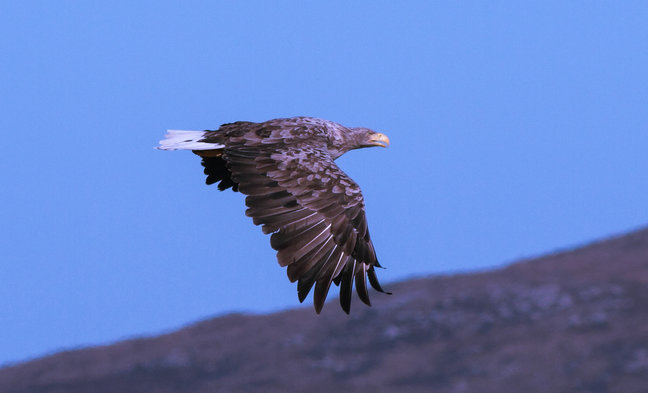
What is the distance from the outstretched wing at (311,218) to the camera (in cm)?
966

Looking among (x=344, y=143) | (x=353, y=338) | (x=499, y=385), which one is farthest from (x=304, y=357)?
(x=344, y=143)

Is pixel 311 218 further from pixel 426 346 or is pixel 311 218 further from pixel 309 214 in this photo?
pixel 426 346

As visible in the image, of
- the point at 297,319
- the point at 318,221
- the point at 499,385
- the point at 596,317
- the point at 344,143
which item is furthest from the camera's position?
the point at 297,319

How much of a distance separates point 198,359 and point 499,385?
29.5 ft

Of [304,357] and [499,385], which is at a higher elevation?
[304,357]

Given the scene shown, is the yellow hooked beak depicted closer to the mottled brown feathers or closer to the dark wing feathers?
the mottled brown feathers

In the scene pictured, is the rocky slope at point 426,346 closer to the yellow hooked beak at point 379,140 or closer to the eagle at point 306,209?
the yellow hooked beak at point 379,140

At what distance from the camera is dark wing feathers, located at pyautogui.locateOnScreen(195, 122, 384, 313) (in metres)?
9.66

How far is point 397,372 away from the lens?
30.1 m

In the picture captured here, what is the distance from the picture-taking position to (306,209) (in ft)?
32.7

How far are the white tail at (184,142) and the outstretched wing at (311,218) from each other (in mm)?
791

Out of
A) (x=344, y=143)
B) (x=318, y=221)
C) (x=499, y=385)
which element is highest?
(x=344, y=143)

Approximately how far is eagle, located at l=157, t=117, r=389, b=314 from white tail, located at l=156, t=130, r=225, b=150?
0.07 m

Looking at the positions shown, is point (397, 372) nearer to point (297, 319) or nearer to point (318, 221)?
point (297, 319)
